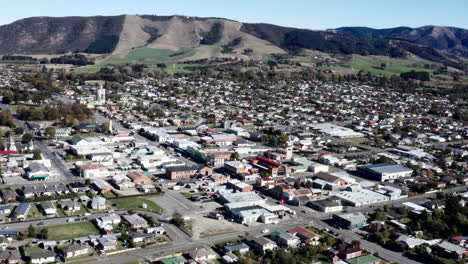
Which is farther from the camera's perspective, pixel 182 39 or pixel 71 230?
pixel 182 39

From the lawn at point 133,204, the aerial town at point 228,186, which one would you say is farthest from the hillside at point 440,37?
the lawn at point 133,204

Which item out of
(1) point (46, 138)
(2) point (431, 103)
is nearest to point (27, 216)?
(1) point (46, 138)

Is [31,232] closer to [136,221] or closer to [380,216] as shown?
[136,221]

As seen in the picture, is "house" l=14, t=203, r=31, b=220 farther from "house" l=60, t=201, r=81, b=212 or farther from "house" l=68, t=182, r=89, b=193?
"house" l=68, t=182, r=89, b=193

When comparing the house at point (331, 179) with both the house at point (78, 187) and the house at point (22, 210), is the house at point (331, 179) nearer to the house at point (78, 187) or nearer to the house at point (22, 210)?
the house at point (78, 187)

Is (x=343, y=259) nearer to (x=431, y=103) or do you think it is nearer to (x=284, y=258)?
(x=284, y=258)

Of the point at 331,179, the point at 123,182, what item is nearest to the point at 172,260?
the point at 123,182
